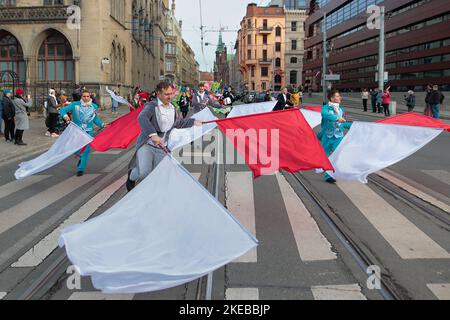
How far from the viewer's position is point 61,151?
→ 29.4 feet

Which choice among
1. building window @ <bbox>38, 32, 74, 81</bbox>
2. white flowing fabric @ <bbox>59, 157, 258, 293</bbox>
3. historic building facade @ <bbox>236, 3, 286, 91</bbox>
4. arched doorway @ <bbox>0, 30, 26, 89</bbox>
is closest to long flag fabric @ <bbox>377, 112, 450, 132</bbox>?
white flowing fabric @ <bbox>59, 157, 258, 293</bbox>

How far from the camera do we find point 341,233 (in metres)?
5.79

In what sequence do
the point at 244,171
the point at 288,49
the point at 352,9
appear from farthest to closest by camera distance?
1. the point at 288,49
2. the point at 352,9
3. the point at 244,171

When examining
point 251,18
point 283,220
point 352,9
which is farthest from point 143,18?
point 283,220

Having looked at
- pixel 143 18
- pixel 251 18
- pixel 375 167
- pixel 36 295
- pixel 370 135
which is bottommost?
pixel 36 295

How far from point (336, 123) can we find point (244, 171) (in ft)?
8.70

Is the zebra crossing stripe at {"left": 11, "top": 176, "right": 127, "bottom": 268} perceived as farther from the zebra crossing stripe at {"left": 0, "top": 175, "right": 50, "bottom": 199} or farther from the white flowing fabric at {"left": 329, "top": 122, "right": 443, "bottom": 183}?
the white flowing fabric at {"left": 329, "top": 122, "right": 443, "bottom": 183}

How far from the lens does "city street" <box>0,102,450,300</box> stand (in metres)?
4.20

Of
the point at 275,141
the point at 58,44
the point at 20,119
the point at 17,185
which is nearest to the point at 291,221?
the point at 275,141

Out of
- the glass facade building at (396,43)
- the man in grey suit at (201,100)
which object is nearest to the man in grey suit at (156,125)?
the man in grey suit at (201,100)

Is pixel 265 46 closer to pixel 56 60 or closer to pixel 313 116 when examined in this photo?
pixel 56 60

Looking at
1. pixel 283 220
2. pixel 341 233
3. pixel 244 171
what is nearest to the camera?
pixel 341 233
